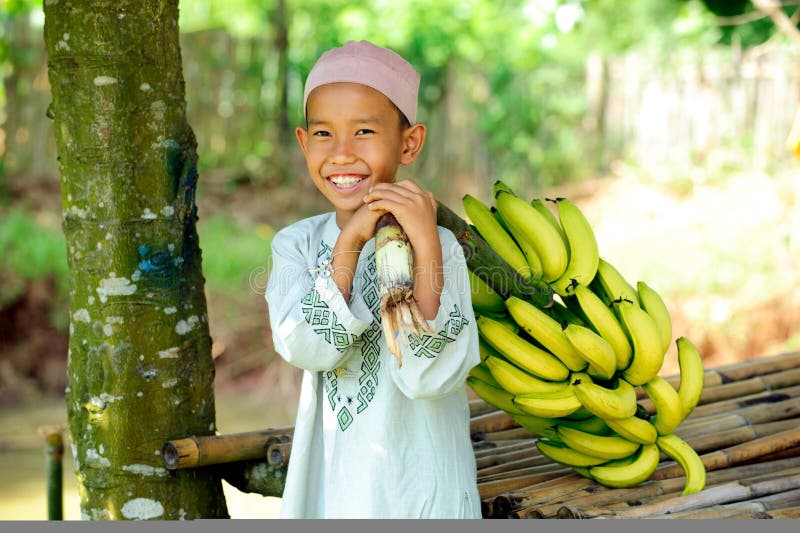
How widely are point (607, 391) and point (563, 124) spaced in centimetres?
910

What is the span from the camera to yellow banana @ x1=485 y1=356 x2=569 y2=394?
7.26 feet

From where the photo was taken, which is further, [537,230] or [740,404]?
[740,404]

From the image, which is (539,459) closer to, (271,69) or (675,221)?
(675,221)

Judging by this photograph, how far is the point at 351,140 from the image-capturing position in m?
1.88

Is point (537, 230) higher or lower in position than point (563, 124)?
lower

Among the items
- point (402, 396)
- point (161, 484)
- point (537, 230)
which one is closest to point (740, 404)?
point (537, 230)

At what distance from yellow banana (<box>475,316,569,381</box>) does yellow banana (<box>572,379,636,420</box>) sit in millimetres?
61

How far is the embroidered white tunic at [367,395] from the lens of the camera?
1788mm

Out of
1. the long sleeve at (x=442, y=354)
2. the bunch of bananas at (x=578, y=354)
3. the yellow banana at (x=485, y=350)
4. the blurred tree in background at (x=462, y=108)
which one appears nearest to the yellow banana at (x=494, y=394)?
the bunch of bananas at (x=578, y=354)

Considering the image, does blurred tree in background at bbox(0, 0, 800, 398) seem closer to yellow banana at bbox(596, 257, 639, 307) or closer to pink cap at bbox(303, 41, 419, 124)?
yellow banana at bbox(596, 257, 639, 307)

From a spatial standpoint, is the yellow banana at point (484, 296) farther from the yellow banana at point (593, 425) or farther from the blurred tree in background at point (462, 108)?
the blurred tree in background at point (462, 108)

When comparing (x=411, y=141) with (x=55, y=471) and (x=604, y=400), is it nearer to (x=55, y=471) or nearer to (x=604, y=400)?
(x=604, y=400)

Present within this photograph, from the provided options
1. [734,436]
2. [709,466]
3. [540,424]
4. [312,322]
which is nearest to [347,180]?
[312,322]

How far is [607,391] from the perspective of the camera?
7.17 feet
